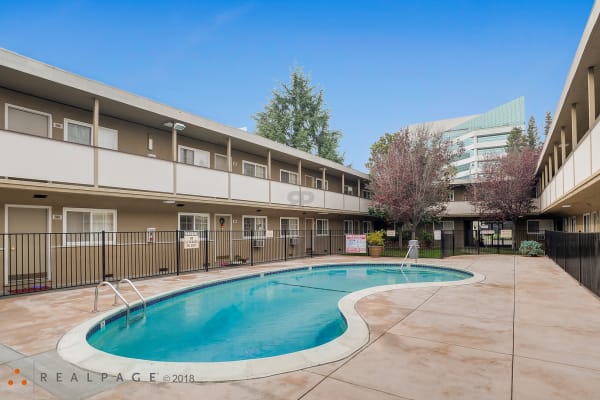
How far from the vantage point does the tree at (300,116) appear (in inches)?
1394

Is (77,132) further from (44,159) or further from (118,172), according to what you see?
(44,159)

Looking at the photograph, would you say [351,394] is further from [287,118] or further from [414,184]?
[287,118]

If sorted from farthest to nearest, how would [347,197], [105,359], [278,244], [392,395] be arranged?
[347,197] → [278,244] → [105,359] → [392,395]

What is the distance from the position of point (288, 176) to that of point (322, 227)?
4.90m

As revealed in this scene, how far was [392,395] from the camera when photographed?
10.8 feet

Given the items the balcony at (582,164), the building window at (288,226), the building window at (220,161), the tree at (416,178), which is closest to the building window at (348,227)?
the tree at (416,178)

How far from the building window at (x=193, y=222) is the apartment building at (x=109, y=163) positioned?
43 mm

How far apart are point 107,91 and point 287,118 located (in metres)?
26.1

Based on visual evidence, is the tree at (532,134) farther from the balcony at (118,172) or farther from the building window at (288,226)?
the balcony at (118,172)

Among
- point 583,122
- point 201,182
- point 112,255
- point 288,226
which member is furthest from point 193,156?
point 583,122

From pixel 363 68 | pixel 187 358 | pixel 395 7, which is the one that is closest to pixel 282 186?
pixel 187 358

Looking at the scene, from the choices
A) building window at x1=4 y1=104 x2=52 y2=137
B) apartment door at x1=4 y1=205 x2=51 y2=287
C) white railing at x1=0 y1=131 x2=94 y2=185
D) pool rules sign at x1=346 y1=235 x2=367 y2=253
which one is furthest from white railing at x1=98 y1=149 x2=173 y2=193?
pool rules sign at x1=346 y1=235 x2=367 y2=253

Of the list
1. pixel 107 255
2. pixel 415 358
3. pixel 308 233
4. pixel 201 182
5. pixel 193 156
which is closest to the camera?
pixel 415 358

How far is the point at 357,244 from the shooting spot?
19.3m
